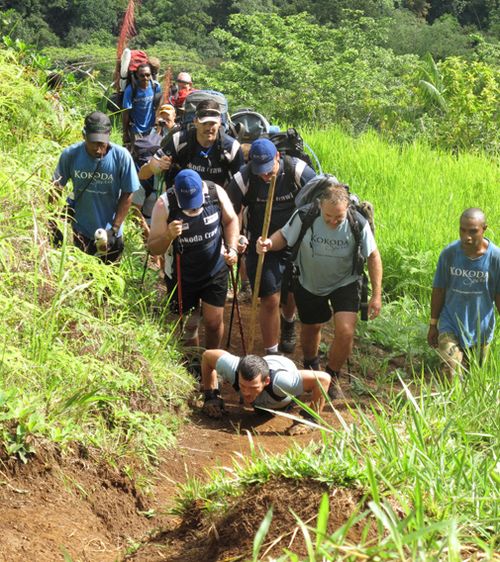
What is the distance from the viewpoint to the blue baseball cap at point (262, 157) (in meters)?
8.40

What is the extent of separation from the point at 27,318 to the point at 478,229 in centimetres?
323

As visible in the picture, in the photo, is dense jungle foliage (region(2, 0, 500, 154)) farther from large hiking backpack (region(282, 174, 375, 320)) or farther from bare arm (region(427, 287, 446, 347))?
bare arm (region(427, 287, 446, 347))

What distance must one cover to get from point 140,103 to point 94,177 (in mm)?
3970

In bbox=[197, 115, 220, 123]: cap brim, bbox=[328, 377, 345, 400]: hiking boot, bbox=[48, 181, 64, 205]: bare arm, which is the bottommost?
bbox=[328, 377, 345, 400]: hiking boot

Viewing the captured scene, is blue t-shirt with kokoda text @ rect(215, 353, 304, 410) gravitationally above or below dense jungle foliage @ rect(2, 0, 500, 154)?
below

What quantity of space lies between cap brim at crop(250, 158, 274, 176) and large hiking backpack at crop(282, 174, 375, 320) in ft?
1.07

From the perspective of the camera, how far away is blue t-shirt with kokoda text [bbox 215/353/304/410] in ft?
23.9

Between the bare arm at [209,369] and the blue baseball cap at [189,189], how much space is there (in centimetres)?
112

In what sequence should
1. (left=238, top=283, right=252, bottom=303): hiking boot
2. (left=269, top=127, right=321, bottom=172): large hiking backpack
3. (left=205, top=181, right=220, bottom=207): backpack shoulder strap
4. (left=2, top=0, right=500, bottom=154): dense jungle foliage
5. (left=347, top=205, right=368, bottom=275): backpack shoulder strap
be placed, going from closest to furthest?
(left=347, top=205, right=368, bottom=275): backpack shoulder strap < (left=205, top=181, right=220, bottom=207): backpack shoulder strap < (left=269, top=127, right=321, bottom=172): large hiking backpack < (left=238, top=283, right=252, bottom=303): hiking boot < (left=2, top=0, right=500, bottom=154): dense jungle foliage

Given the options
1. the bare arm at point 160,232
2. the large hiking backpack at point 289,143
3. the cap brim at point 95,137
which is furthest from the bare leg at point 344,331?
the cap brim at point 95,137

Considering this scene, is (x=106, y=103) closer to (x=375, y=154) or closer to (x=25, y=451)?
(x=375, y=154)

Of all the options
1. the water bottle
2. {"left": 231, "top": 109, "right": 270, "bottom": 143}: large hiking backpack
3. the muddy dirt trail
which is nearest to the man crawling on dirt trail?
the muddy dirt trail

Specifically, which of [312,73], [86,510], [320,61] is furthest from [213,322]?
[320,61]

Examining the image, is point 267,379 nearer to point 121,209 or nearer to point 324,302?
point 324,302
